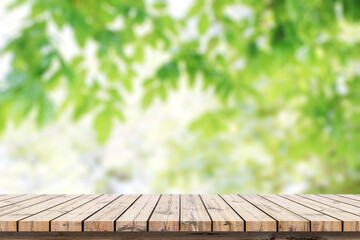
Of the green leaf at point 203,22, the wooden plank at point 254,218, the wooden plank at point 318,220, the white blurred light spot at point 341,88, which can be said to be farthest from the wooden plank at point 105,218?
the white blurred light spot at point 341,88

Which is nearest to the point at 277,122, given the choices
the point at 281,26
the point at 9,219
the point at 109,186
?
the point at 109,186

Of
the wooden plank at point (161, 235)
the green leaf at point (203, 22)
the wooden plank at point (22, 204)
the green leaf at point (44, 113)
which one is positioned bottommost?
the wooden plank at point (161, 235)

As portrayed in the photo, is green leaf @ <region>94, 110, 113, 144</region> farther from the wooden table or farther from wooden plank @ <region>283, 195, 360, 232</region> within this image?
wooden plank @ <region>283, 195, 360, 232</region>

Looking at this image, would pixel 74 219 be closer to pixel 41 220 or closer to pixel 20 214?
pixel 41 220

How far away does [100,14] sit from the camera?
1669 mm

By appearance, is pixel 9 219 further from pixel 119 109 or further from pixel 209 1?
pixel 209 1

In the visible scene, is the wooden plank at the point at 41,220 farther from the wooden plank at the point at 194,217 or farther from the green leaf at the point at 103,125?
the green leaf at the point at 103,125

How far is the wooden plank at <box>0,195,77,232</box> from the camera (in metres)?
0.91

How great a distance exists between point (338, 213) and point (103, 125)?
89cm

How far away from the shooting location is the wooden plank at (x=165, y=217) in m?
0.89

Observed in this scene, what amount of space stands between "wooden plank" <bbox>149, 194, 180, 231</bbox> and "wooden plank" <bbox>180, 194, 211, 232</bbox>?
1 centimetres

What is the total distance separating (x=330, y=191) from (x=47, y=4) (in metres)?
3.74

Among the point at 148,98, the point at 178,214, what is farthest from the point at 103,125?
the point at 178,214

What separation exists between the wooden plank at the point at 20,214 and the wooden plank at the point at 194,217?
0.34 meters
